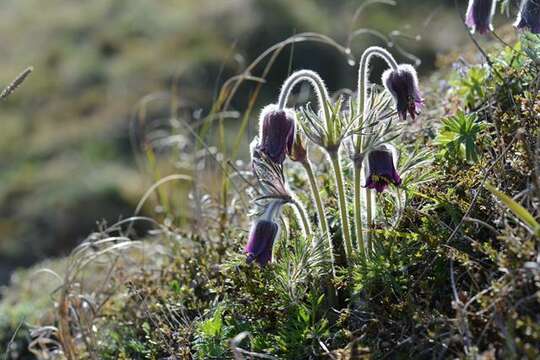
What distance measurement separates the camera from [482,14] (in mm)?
2391

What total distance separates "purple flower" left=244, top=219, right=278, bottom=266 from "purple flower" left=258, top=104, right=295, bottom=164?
0.61ft

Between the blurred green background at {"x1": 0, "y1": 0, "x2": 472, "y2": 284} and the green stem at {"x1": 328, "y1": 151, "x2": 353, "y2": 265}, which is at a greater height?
the green stem at {"x1": 328, "y1": 151, "x2": 353, "y2": 265}

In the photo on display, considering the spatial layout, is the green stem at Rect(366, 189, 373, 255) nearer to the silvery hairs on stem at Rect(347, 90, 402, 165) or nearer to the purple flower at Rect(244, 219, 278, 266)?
the silvery hairs on stem at Rect(347, 90, 402, 165)

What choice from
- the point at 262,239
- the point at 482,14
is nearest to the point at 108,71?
the point at 482,14

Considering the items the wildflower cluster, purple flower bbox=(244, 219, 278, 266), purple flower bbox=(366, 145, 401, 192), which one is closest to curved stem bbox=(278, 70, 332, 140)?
the wildflower cluster

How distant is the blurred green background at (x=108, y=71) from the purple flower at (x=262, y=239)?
Result: 5151 mm

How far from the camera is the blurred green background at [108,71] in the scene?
27.4 ft

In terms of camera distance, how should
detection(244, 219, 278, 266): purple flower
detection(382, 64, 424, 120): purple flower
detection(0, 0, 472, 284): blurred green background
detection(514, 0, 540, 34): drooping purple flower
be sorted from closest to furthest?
detection(244, 219, 278, 266): purple flower
detection(382, 64, 424, 120): purple flower
detection(514, 0, 540, 34): drooping purple flower
detection(0, 0, 472, 284): blurred green background

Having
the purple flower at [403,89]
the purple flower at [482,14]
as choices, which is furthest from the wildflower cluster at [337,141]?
the purple flower at [482,14]

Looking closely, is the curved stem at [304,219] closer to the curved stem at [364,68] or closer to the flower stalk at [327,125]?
the flower stalk at [327,125]

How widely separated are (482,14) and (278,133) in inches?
29.7

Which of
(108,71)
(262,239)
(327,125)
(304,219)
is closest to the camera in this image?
(262,239)

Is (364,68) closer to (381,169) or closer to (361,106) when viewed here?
(361,106)

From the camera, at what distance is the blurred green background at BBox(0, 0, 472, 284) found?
8.36m
